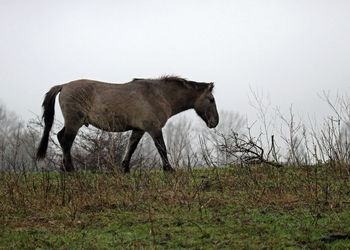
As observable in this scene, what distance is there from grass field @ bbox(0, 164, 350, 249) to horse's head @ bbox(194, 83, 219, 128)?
→ 3923 mm

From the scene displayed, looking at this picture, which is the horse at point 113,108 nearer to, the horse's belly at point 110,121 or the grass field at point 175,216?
the horse's belly at point 110,121

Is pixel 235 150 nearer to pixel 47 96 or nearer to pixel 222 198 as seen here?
pixel 222 198

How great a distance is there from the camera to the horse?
832cm

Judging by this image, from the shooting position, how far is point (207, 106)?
995 cm

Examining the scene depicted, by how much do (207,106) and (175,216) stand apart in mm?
5753

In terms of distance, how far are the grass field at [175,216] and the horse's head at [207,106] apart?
3.92 metres

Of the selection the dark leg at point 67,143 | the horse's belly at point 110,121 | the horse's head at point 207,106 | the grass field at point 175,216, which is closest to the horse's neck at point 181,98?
the horse's head at point 207,106

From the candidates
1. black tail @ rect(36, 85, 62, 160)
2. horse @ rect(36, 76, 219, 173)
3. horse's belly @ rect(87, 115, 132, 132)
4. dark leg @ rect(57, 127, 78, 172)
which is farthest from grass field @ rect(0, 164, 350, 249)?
black tail @ rect(36, 85, 62, 160)

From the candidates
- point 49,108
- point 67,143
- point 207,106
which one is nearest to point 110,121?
point 67,143

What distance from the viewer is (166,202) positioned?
5.10m

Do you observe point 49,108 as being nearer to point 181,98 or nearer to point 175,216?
point 181,98

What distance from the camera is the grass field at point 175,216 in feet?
12.1

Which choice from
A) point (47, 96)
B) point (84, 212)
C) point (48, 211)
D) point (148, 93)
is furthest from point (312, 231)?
point (47, 96)

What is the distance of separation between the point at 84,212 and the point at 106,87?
176 inches
